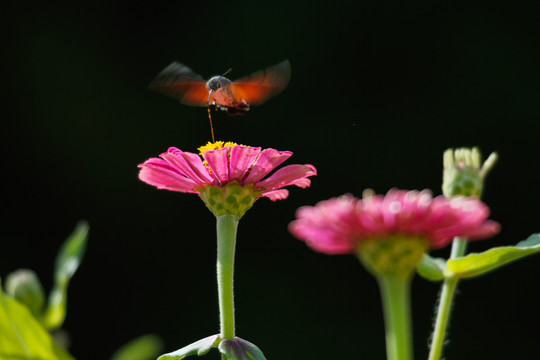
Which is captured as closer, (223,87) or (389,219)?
(389,219)

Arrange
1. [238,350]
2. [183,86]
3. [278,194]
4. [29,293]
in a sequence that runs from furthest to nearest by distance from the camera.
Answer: [183,86]
[29,293]
[278,194]
[238,350]

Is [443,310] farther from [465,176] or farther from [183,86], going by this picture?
[183,86]

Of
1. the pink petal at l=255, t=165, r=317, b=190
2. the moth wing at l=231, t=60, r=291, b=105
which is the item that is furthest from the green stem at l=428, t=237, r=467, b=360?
the moth wing at l=231, t=60, r=291, b=105

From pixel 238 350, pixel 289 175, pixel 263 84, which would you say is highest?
pixel 263 84

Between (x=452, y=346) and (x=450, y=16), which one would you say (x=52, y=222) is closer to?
(x=452, y=346)

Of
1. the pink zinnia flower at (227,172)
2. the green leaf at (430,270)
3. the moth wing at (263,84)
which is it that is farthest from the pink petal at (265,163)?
the moth wing at (263,84)

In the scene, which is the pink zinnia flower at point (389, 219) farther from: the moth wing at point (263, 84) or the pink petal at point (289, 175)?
the moth wing at point (263, 84)

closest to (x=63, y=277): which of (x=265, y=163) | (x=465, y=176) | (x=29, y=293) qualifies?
(x=29, y=293)

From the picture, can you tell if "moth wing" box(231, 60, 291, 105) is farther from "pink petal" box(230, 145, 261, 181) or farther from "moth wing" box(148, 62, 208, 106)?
"pink petal" box(230, 145, 261, 181)

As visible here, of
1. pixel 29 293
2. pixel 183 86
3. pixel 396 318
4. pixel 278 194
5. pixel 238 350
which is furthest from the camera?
pixel 183 86
